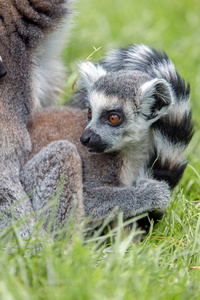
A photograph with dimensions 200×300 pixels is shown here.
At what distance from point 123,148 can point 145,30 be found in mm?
5513

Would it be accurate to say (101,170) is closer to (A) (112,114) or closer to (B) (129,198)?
(B) (129,198)

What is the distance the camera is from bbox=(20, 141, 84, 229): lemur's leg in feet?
13.4

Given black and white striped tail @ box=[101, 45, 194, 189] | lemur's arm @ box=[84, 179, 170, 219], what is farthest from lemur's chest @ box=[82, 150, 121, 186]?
black and white striped tail @ box=[101, 45, 194, 189]

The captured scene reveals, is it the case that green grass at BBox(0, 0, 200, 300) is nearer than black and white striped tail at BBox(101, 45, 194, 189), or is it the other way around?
green grass at BBox(0, 0, 200, 300)

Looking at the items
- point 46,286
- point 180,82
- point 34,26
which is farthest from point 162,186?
point 34,26

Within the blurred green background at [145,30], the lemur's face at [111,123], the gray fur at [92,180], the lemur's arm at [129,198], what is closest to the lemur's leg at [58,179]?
the gray fur at [92,180]

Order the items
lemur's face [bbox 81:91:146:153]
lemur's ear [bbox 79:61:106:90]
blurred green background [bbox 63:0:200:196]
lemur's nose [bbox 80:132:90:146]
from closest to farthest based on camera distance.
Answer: lemur's nose [bbox 80:132:90:146] → lemur's face [bbox 81:91:146:153] → lemur's ear [bbox 79:61:106:90] → blurred green background [bbox 63:0:200:196]

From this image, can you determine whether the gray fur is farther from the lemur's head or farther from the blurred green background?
the blurred green background

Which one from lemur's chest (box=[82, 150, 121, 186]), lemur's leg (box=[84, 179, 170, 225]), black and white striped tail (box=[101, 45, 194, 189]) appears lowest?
lemur's leg (box=[84, 179, 170, 225])

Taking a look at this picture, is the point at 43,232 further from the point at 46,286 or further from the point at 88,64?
the point at 88,64

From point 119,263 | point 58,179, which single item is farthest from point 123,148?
point 119,263

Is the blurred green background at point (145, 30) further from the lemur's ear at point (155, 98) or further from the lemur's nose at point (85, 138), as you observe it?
the lemur's nose at point (85, 138)

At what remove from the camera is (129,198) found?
411cm

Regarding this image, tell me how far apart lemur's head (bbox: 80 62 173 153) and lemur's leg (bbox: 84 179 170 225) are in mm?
428
